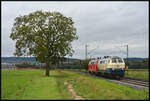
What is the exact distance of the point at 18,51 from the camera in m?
47.2

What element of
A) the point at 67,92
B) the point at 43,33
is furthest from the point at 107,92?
the point at 43,33

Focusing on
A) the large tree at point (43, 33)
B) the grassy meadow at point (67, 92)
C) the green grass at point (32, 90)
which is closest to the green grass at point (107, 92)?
the grassy meadow at point (67, 92)

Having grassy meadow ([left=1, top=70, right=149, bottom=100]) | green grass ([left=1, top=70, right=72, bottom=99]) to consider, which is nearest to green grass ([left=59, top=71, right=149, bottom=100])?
grassy meadow ([left=1, top=70, right=149, bottom=100])

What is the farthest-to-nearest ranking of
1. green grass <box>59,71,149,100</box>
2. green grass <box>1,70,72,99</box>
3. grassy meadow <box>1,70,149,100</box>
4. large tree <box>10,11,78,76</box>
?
large tree <box>10,11,78,76</box> → green grass <box>1,70,72,99</box> → grassy meadow <box>1,70,149,100</box> → green grass <box>59,71,149,100</box>

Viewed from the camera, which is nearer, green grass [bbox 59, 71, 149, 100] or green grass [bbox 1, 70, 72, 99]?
green grass [bbox 59, 71, 149, 100]

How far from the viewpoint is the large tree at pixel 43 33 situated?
151ft

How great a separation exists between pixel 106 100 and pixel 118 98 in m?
0.62

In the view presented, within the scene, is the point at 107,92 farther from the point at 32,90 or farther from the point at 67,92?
the point at 32,90

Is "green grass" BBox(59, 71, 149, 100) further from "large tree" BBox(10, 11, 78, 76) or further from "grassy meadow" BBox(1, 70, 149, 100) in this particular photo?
"large tree" BBox(10, 11, 78, 76)

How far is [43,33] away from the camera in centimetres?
4650

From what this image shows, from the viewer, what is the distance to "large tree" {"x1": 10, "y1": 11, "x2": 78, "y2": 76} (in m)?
46.0

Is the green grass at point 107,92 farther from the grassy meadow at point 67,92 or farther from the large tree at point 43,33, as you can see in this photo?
the large tree at point 43,33

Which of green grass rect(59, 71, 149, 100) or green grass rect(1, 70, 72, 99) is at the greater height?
green grass rect(59, 71, 149, 100)

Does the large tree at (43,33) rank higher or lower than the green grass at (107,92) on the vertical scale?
higher
